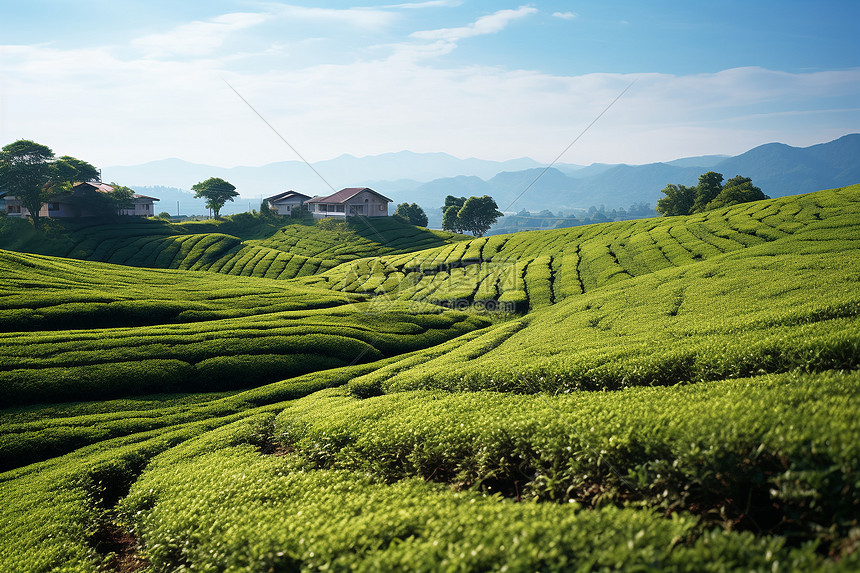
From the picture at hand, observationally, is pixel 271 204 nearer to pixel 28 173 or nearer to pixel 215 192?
pixel 215 192

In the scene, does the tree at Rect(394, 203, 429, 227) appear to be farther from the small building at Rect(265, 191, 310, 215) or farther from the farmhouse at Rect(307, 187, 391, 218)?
the small building at Rect(265, 191, 310, 215)

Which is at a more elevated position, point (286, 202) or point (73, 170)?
point (73, 170)

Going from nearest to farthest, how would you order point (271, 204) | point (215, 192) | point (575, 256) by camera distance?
point (575, 256) → point (215, 192) → point (271, 204)

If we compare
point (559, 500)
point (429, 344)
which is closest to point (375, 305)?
point (429, 344)

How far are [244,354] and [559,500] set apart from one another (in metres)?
24.2

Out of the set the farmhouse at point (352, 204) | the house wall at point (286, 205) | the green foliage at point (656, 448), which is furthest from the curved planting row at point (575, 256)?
the house wall at point (286, 205)

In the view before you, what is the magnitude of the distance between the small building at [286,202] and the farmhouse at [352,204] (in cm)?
934

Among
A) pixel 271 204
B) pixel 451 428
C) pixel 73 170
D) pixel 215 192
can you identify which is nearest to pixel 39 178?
pixel 73 170

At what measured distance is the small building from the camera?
4961 inches

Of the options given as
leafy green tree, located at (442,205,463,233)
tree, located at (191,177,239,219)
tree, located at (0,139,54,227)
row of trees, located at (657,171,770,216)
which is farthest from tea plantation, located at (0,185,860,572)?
leafy green tree, located at (442,205,463,233)

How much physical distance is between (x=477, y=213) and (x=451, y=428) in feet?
388

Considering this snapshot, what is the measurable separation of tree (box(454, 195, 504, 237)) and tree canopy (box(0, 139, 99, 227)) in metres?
90.4

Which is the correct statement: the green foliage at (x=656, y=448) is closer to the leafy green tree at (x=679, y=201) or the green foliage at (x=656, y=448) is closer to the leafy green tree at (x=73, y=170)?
the leafy green tree at (x=679, y=201)

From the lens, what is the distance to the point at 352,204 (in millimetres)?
108438
